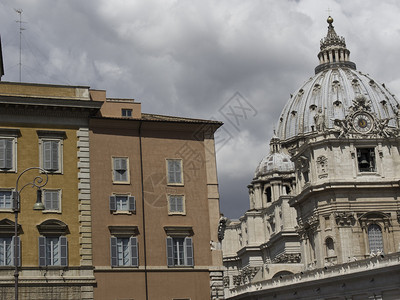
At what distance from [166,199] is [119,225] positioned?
347 centimetres

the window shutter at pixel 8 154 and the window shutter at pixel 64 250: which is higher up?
the window shutter at pixel 8 154

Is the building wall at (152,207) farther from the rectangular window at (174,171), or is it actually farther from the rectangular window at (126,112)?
the rectangular window at (126,112)

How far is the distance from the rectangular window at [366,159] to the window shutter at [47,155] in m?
50.0

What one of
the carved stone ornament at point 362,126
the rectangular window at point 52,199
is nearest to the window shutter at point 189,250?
the rectangular window at point 52,199

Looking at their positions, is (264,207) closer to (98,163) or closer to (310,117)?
(310,117)

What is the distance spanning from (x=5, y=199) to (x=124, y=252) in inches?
297

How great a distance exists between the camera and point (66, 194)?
46.8 meters

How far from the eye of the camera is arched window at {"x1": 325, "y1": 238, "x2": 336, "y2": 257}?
87000mm

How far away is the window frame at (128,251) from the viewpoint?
46.8 meters

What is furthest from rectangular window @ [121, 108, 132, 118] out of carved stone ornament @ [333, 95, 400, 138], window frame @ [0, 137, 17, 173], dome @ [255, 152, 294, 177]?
dome @ [255, 152, 294, 177]

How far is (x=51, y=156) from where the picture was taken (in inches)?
1852

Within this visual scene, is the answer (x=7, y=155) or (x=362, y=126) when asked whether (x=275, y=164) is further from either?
(x=7, y=155)

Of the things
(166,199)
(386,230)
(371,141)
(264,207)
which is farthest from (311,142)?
(264,207)

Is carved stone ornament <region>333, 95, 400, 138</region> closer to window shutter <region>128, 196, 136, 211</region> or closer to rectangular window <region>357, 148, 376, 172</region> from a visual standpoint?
rectangular window <region>357, 148, 376, 172</region>
